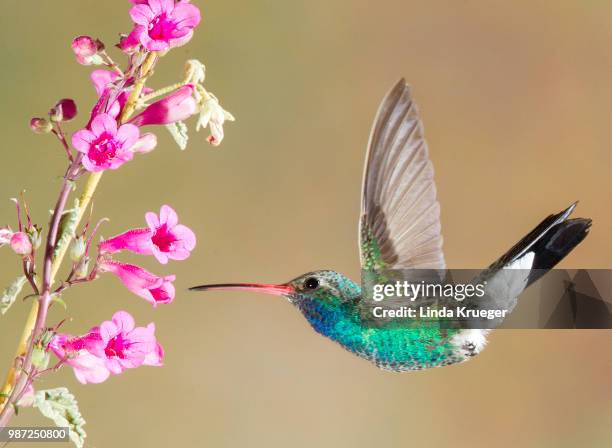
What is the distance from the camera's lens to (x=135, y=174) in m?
1.82

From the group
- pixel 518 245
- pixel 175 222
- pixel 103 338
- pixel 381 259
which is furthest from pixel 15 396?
pixel 518 245

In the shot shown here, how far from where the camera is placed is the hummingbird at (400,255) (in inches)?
30.1

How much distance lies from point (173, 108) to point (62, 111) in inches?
3.5

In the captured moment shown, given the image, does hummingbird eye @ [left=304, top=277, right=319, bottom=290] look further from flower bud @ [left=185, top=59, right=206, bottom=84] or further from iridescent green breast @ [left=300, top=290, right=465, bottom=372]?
flower bud @ [left=185, top=59, right=206, bottom=84]

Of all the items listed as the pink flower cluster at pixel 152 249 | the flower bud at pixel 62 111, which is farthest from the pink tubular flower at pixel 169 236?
the flower bud at pixel 62 111

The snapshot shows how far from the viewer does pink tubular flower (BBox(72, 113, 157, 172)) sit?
0.53 metres

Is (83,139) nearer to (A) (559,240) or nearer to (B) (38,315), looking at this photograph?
(B) (38,315)

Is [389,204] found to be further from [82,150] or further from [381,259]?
[82,150]

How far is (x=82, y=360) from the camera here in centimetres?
59

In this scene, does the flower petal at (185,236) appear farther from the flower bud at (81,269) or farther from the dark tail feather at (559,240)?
→ the dark tail feather at (559,240)

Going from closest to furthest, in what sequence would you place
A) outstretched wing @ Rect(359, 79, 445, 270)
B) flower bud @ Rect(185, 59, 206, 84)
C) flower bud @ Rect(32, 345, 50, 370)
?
1. flower bud @ Rect(32, 345, 50, 370)
2. flower bud @ Rect(185, 59, 206, 84)
3. outstretched wing @ Rect(359, 79, 445, 270)

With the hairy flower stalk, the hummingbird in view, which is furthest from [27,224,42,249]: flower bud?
the hummingbird

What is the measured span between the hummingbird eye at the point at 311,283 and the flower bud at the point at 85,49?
310 millimetres

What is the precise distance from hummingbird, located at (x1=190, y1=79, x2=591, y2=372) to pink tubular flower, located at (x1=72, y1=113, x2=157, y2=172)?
24 cm
